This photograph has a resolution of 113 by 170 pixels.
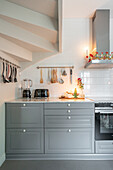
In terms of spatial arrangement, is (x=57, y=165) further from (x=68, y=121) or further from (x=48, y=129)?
(x=68, y=121)

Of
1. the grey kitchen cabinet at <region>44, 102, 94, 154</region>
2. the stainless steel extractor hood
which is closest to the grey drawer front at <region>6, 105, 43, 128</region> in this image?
the grey kitchen cabinet at <region>44, 102, 94, 154</region>

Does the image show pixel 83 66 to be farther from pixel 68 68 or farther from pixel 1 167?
pixel 1 167

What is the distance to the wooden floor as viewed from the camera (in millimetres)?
2150

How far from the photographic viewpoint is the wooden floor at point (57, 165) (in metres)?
2.15

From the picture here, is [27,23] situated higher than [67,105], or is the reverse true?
[27,23]

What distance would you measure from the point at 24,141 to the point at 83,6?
251 cm

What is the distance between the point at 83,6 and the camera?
2652 mm

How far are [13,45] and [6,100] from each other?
0.90m

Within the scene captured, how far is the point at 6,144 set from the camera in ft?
7.83

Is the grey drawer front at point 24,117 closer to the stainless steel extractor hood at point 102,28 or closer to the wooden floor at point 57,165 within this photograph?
the wooden floor at point 57,165

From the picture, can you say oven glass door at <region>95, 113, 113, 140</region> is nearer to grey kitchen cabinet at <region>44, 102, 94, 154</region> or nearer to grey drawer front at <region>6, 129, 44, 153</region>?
grey kitchen cabinet at <region>44, 102, 94, 154</region>

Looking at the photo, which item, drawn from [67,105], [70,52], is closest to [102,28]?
[70,52]

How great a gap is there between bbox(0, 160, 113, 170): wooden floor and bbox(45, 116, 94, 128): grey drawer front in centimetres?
55

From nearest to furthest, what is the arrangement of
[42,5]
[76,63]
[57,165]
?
[42,5] → [57,165] → [76,63]
